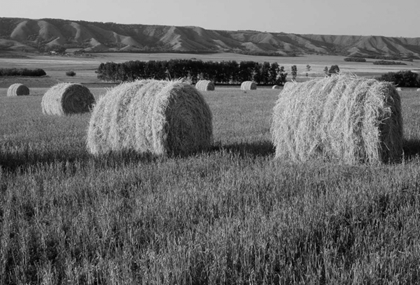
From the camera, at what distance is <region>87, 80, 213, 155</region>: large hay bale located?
9.80 metres

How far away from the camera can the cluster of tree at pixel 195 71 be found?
76.6m

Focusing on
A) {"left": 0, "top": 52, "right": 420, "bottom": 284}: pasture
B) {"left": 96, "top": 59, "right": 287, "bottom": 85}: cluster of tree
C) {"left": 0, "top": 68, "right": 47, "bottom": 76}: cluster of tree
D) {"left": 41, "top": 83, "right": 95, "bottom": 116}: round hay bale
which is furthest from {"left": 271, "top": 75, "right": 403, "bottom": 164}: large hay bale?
{"left": 0, "top": 68, "right": 47, "bottom": 76}: cluster of tree

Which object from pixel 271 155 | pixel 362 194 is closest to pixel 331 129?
pixel 271 155

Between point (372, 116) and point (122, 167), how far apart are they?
4668 mm

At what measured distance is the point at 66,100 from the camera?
21.0 metres

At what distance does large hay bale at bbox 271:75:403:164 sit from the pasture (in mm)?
551

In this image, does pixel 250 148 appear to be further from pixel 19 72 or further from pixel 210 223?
pixel 19 72

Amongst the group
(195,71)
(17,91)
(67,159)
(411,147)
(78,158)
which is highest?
(195,71)

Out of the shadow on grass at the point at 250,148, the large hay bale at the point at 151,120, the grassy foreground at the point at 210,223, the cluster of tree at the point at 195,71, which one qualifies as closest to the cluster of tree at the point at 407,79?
the cluster of tree at the point at 195,71

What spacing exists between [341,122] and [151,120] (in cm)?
388

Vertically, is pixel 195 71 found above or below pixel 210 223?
above

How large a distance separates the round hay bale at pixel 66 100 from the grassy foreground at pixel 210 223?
12654 millimetres

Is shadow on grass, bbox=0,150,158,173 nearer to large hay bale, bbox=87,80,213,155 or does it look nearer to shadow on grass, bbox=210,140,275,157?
large hay bale, bbox=87,80,213,155

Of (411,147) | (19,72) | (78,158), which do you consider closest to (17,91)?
(78,158)
